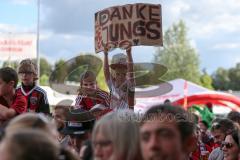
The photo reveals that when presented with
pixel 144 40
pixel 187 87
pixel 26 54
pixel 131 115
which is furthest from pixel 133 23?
pixel 26 54

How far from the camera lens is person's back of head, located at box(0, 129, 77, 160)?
239 centimetres

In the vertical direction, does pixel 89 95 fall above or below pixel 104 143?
above

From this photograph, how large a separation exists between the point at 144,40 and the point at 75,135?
1.28 metres

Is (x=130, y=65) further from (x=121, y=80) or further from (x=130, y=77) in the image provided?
(x=121, y=80)

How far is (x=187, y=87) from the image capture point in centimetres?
2159

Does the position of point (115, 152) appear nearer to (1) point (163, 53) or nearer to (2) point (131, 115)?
(2) point (131, 115)

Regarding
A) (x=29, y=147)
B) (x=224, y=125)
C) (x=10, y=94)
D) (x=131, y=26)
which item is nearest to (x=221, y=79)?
(x=224, y=125)

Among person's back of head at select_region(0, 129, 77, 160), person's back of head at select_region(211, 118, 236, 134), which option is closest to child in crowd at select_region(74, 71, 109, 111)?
→ person's back of head at select_region(211, 118, 236, 134)

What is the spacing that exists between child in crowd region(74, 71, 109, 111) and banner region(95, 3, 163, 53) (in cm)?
38

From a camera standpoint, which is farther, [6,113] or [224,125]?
[224,125]

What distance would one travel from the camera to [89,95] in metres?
6.24

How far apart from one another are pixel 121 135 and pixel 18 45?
45.9 m

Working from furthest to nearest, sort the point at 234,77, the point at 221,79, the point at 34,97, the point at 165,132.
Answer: the point at 221,79 → the point at 234,77 → the point at 34,97 → the point at 165,132

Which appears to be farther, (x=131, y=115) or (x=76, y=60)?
(x=76, y=60)
